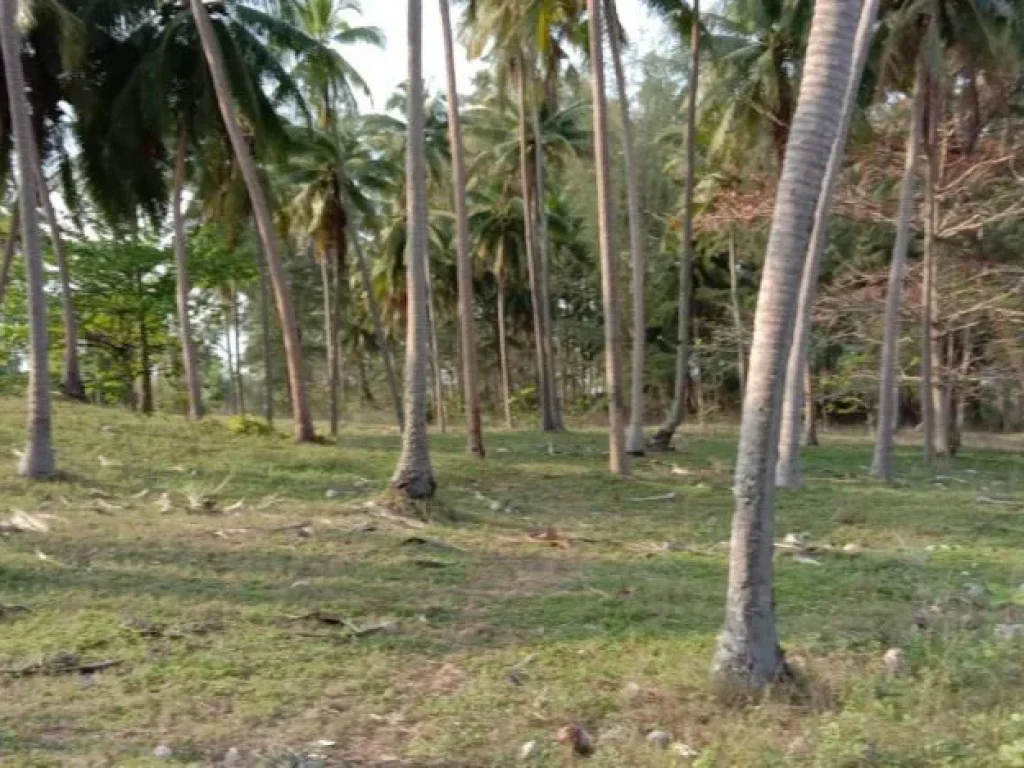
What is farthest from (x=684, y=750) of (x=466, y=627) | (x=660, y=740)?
(x=466, y=627)

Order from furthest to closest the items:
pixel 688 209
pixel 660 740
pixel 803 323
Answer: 1. pixel 688 209
2. pixel 803 323
3. pixel 660 740

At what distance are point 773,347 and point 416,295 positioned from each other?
6.51 m

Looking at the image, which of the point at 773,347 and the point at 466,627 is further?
the point at 466,627

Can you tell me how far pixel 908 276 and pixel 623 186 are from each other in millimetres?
11552

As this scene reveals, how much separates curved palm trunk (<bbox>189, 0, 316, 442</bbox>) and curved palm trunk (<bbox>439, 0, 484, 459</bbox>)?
2.80 m

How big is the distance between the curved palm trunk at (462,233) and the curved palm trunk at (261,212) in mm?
2802

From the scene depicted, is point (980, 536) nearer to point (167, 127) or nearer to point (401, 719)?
point (401, 719)

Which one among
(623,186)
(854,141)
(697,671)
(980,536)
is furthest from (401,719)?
(623,186)

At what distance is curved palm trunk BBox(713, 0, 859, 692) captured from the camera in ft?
17.3

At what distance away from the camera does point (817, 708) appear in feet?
16.8

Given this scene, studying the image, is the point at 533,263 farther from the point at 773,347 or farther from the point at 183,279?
the point at 773,347

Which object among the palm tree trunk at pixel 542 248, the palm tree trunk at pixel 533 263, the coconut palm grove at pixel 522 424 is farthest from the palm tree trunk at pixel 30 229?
the palm tree trunk at pixel 542 248

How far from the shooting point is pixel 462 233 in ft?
49.5

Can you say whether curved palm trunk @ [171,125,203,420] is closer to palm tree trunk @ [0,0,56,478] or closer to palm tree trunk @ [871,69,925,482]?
palm tree trunk @ [0,0,56,478]
